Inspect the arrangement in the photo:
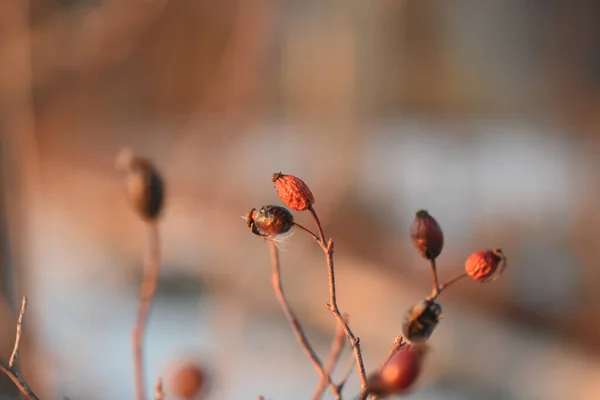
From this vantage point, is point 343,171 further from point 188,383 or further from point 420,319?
point 420,319

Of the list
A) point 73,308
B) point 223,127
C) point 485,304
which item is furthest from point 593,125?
point 73,308

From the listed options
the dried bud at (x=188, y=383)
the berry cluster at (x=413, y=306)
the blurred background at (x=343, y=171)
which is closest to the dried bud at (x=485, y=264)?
the berry cluster at (x=413, y=306)

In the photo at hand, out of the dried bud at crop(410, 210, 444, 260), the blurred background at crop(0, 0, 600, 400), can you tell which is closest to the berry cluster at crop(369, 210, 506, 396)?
the dried bud at crop(410, 210, 444, 260)

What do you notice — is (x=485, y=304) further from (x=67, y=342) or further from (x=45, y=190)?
(x=45, y=190)

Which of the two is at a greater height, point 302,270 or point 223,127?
point 223,127

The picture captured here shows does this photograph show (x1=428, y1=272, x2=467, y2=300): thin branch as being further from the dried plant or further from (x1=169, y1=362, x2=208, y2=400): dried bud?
(x1=169, y1=362, x2=208, y2=400): dried bud

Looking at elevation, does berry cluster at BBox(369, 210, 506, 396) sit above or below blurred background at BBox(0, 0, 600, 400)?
above

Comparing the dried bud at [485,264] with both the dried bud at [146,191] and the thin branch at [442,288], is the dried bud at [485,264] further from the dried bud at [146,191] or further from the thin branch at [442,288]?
the dried bud at [146,191]
